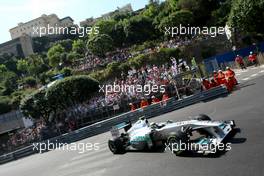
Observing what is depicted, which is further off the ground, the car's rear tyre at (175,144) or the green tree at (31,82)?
the green tree at (31,82)

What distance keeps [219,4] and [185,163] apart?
57.9 meters

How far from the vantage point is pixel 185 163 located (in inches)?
419

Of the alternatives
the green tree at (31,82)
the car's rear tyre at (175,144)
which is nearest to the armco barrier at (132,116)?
the car's rear tyre at (175,144)

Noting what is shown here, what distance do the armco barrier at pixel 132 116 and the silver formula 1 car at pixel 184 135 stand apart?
8.38m

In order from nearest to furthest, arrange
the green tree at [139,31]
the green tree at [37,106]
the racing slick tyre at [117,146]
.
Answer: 1. the racing slick tyre at [117,146]
2. the green tree at [37,106]
3. the green tree at [139,31]

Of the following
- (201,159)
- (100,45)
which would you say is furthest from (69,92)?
(100,45)

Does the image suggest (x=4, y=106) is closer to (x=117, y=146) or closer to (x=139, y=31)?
(x=139, y=31)

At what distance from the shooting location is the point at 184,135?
36.0 ft

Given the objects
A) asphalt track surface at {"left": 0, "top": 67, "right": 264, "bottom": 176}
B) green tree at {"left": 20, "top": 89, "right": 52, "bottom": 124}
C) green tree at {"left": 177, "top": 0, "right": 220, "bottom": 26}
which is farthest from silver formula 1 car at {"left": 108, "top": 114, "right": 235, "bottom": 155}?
green tree at {"left": 177, "top": 0, "right": 220, "bottom": 26}

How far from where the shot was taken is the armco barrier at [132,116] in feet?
70.9

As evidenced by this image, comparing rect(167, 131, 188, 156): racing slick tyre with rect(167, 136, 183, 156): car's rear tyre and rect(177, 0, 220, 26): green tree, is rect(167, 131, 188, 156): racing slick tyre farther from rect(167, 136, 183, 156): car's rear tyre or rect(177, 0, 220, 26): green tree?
rect(177, 0, 220, 26): green tree

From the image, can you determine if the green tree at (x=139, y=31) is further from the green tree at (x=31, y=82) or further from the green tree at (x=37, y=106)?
the green tree at (x=37, y=106)

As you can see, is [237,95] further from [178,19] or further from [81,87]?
[178,19]

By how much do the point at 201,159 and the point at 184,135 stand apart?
87 centimetres
